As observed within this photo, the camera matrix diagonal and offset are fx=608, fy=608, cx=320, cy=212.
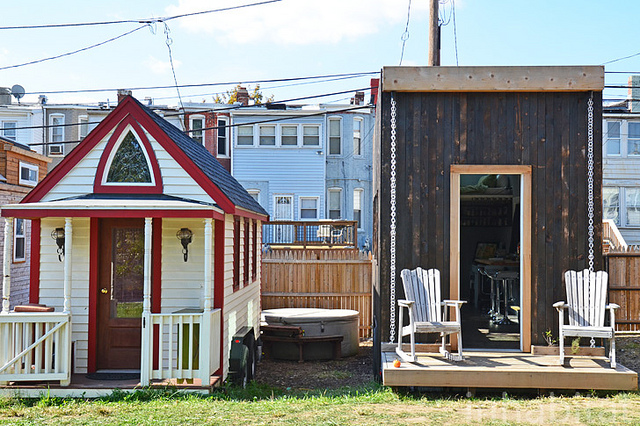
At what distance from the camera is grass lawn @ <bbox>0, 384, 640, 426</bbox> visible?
598cm

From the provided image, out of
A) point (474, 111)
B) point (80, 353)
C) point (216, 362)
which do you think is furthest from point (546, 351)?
point (80, 353)

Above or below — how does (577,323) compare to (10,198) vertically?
below

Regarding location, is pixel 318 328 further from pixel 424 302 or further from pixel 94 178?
pixel 94 178

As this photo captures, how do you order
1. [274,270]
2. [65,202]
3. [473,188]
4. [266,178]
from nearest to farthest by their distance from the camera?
1. [65,202]
2. [473,188]
3. [274,270]
4. [266,178]

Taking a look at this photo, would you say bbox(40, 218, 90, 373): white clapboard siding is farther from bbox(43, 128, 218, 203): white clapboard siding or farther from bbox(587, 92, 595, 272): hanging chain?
bbox(587, 92, 595, 272): hanging chain

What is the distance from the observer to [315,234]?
20594 millimetres

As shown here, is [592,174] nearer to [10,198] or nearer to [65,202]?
[65,202]

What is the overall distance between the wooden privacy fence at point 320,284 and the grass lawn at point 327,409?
226 inches

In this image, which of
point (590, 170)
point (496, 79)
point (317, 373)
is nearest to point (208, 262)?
point (317, 373)

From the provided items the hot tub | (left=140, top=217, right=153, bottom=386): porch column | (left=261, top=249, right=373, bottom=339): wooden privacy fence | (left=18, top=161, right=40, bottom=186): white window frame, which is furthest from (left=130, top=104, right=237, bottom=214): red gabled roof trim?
(left=18, top=161, right=40, bottom=186): white window frame

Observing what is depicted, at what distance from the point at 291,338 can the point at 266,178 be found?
12461 mm

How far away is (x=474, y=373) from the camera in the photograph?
7.04m

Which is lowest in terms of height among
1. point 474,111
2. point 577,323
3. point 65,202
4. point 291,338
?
point 291,338

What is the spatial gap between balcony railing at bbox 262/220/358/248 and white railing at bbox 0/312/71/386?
9.59m
